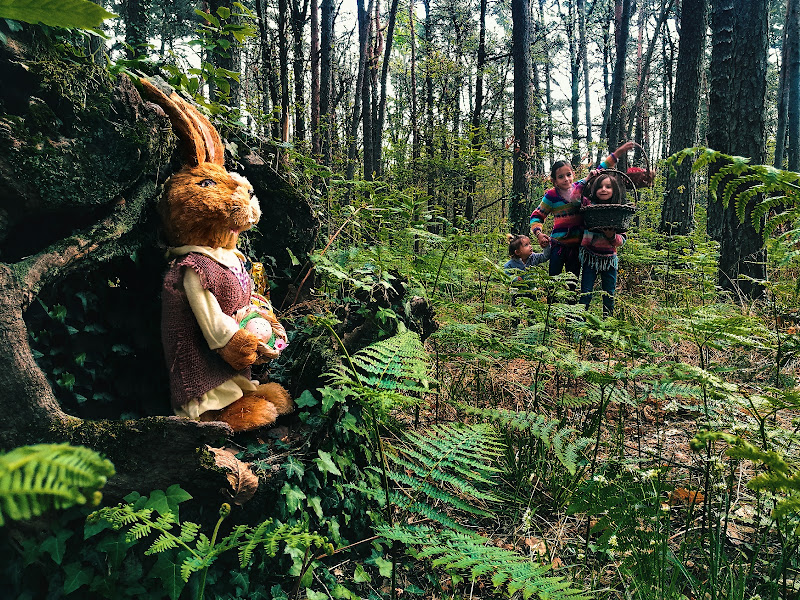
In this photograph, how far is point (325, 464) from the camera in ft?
6.90

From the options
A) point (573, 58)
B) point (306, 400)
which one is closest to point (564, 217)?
point (306, 400)

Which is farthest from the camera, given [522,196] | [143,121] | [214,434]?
[522,196]

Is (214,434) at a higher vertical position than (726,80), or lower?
lower

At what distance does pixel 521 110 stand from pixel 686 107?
232 centimetres

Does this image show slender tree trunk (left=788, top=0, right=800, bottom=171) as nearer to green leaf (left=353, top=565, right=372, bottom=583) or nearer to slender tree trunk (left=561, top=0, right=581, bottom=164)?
slender tree trunk (left=561, top=0, right=581, bottom=164)

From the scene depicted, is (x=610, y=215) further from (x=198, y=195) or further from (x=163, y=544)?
(x=163, y=544)

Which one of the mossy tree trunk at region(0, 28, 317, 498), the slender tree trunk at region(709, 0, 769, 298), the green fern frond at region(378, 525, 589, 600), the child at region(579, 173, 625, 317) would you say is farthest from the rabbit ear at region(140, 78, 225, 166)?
the slender tree trunk at region(709, 0, 769, 298)

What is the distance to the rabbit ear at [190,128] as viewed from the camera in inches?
93.0

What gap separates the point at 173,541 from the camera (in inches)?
57.1

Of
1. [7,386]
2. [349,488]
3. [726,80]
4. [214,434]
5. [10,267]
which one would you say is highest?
[726,80]

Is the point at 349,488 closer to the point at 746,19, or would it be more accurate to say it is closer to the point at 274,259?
the point at 274,259

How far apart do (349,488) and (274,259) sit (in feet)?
5.61

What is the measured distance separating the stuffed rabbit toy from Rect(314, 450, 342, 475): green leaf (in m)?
0.33

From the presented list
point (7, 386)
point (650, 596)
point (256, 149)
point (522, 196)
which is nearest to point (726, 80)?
point (522, 196)
